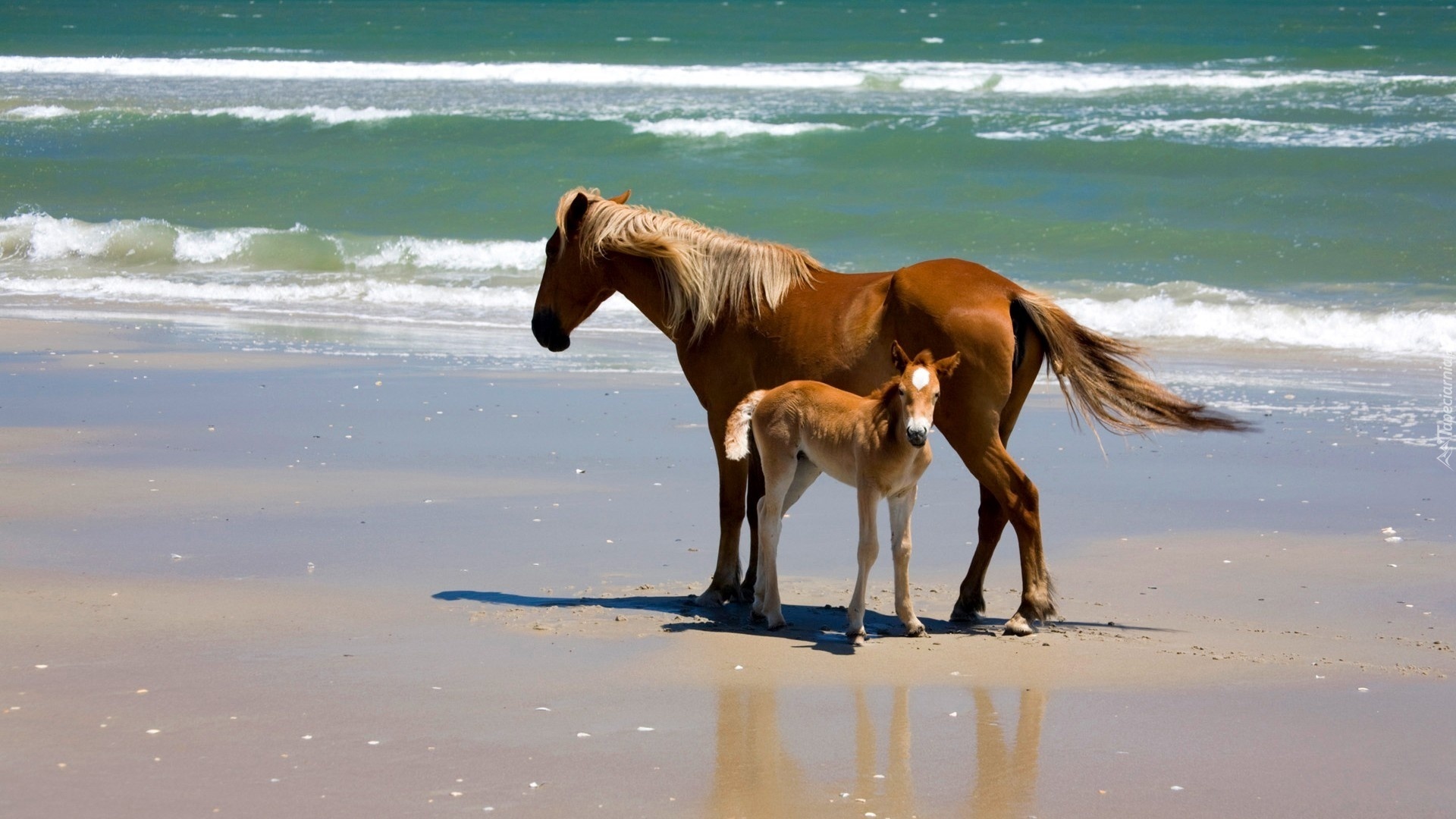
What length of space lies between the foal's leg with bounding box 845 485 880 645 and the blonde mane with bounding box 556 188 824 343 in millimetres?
1177

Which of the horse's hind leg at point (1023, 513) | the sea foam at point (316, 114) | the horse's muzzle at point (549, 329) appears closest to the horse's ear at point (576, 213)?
the horse's muzzle at point (549, 329)

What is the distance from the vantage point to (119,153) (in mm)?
26453

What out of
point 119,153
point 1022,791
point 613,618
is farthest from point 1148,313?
point 119,153

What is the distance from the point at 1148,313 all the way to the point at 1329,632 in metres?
9.15

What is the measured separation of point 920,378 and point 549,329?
7.28 ft

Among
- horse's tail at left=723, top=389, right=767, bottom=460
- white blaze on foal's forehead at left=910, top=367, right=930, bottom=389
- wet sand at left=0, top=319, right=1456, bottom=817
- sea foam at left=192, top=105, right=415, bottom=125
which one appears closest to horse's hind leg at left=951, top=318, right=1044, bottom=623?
wet sand at left=0, top=319, right=1456, bottom=817

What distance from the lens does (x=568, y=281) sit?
693 centimetres

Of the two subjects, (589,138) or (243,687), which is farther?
(589,138)

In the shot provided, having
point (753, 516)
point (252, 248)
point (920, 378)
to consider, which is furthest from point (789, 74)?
point (920, 378)

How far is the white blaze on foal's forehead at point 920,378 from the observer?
535 cm

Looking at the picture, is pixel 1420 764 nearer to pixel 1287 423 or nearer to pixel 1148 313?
pixel 1287 423

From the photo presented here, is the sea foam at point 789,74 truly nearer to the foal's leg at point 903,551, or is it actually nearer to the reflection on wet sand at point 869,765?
the foal's leg at point 903,551

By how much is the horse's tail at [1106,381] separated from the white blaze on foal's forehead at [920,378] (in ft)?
3.00

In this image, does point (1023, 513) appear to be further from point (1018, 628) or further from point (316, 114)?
point (316, 114)
